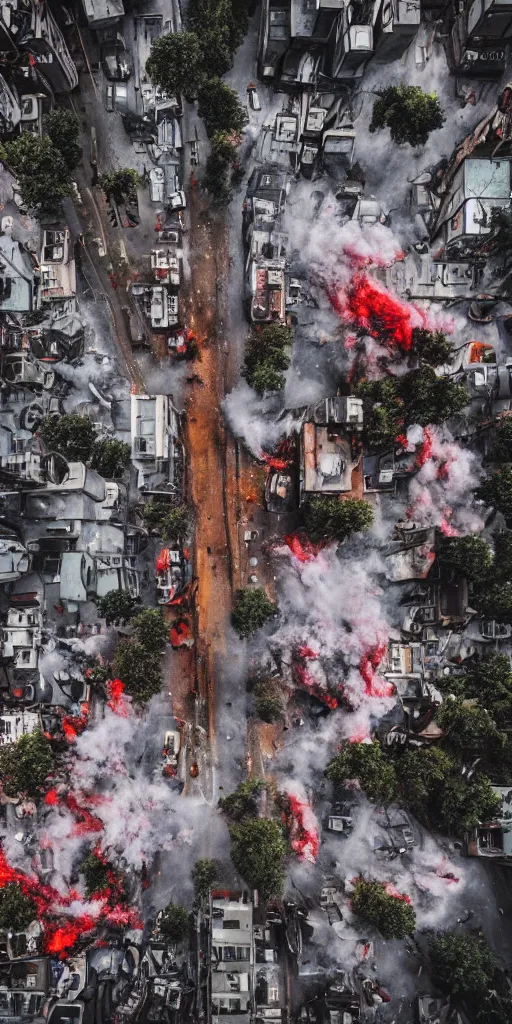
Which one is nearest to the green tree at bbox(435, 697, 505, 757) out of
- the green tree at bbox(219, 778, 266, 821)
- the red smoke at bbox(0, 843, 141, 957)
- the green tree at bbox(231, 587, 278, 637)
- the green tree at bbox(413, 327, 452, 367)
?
the green tree at bbox(219, 778, 266, 821)

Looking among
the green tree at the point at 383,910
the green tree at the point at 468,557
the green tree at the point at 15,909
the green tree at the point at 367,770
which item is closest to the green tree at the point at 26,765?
the green tree at the point at 15,909

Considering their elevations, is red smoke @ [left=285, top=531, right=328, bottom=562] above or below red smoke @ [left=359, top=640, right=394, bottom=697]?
above

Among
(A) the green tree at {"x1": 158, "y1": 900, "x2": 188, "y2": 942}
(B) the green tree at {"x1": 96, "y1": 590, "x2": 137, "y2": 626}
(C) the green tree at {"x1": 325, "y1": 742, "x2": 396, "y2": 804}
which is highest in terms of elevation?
(B) the green tree at {"x1": 96, "y1": 590, "x2": 137, "y2": 626}

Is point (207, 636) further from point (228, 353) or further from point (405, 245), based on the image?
point (405, 245)

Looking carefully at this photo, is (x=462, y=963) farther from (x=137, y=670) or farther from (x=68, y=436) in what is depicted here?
(x=68, y=436)

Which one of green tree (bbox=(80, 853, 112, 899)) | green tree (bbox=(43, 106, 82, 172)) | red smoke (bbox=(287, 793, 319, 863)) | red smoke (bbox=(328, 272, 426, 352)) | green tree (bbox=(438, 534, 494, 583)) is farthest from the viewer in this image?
red smoke (bbox=(328, 272, 426, 352))

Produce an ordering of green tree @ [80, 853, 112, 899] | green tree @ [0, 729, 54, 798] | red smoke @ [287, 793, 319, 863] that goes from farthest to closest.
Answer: red smoke @ [287, 793, 319, 863] → green tree @ [80, 853, 112, 899] → green tree @ [0, 729, 54, 798]

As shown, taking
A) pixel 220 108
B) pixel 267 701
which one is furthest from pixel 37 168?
pixel 267 701

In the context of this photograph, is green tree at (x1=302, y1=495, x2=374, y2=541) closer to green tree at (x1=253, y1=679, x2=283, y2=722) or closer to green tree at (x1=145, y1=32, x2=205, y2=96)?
green tree at (x1=253, y1=679, x2=283, y2=722)
